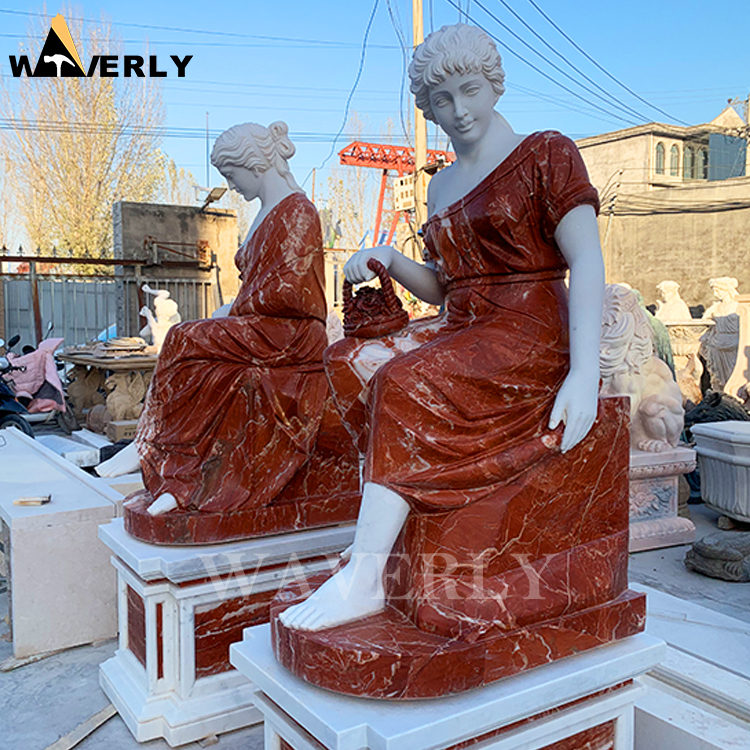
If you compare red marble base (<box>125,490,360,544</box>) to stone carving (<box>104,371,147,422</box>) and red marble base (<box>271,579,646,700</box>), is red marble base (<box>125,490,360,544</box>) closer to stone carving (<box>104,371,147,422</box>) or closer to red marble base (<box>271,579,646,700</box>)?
red marble base (<box>271,579,646,700</box>)

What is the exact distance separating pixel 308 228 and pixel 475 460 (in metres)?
1.30

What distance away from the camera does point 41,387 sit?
877cm

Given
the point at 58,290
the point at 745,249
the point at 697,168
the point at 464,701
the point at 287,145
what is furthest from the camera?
the point at 697,168

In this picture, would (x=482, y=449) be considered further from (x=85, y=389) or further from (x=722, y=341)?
(x=722, y=341)

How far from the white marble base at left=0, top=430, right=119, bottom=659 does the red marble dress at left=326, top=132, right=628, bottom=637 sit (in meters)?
1.78

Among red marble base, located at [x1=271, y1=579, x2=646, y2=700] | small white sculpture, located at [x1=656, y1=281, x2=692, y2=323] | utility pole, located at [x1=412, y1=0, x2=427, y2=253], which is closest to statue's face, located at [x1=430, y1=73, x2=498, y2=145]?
red marble base, located at [x1=271, y1=579, x2=646, y2=700]

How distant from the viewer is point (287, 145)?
2.71 m

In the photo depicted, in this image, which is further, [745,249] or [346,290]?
[745,249]

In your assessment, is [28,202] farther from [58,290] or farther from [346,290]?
[346,290]

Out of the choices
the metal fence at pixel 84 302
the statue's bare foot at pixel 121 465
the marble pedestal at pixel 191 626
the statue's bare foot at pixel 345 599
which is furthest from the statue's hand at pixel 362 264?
the metal fence at pixel 84 302

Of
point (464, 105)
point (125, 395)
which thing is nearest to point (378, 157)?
point (125, 395)

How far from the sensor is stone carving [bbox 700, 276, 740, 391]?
9.61 metres

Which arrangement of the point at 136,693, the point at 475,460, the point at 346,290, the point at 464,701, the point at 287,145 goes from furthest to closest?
the point at 287,145
the point at 136,693
the point at 346,290
the point at 475,460
the point at 464,701

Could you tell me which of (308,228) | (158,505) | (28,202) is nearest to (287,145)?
(308,228)
